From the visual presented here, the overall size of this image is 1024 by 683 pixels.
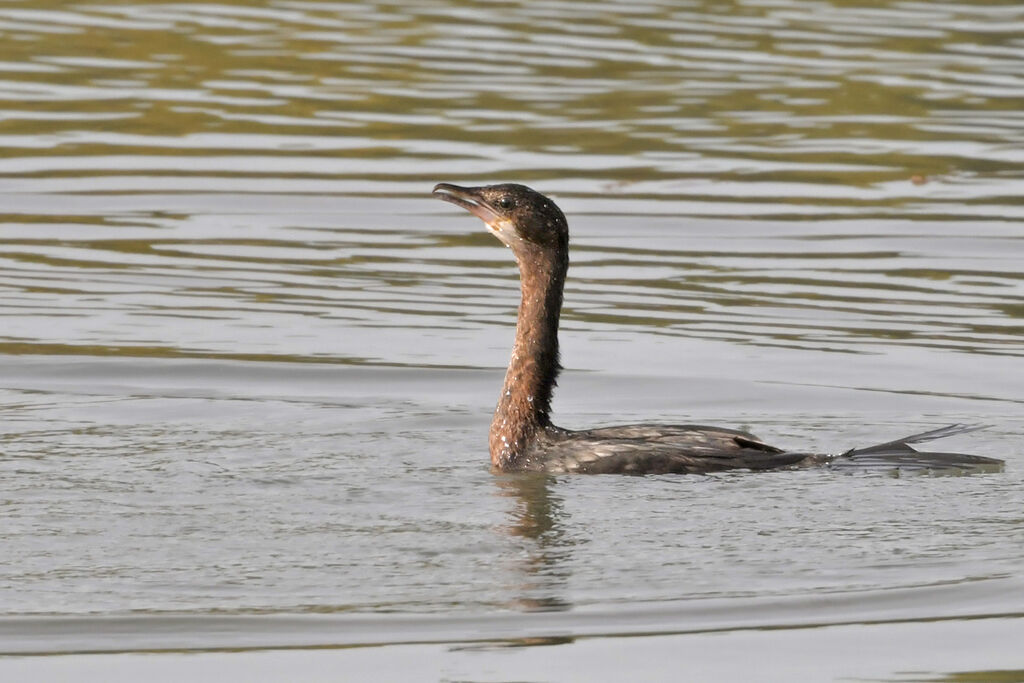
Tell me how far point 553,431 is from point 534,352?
43 cm

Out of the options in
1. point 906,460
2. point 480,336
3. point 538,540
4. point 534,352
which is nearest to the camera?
point 538,540

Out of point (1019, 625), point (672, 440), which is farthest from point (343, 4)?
point (1019, 625)

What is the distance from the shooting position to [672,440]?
32.7ft

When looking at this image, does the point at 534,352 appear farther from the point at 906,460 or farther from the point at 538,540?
the point at 538,540

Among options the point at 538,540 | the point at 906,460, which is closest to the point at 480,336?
the point at 906,460

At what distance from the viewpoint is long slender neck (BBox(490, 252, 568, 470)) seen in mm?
10359

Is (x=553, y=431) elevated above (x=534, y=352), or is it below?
below

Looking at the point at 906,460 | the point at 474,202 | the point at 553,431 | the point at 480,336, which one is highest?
the point at 474,202

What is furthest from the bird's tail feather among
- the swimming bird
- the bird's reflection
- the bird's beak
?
the bird's beak

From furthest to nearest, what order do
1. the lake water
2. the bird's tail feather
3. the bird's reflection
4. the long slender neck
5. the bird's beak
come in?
the bird's beak < the long slender neck < the bird's tail feather < the bird's reflection < the lake water

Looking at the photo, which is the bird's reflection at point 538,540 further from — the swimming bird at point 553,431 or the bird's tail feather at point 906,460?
the bird's tail feather at point 906,460

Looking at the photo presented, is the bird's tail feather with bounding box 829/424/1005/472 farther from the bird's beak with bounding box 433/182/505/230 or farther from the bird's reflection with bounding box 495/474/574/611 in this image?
the bird's beak with bounding box 433/182/505/230

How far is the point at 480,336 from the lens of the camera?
1319 centimetres

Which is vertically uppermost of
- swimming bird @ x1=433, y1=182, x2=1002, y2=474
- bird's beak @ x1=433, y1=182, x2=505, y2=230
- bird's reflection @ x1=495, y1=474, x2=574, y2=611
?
bird's beak @ x1=433, y1=182, x2=505, y2=230
